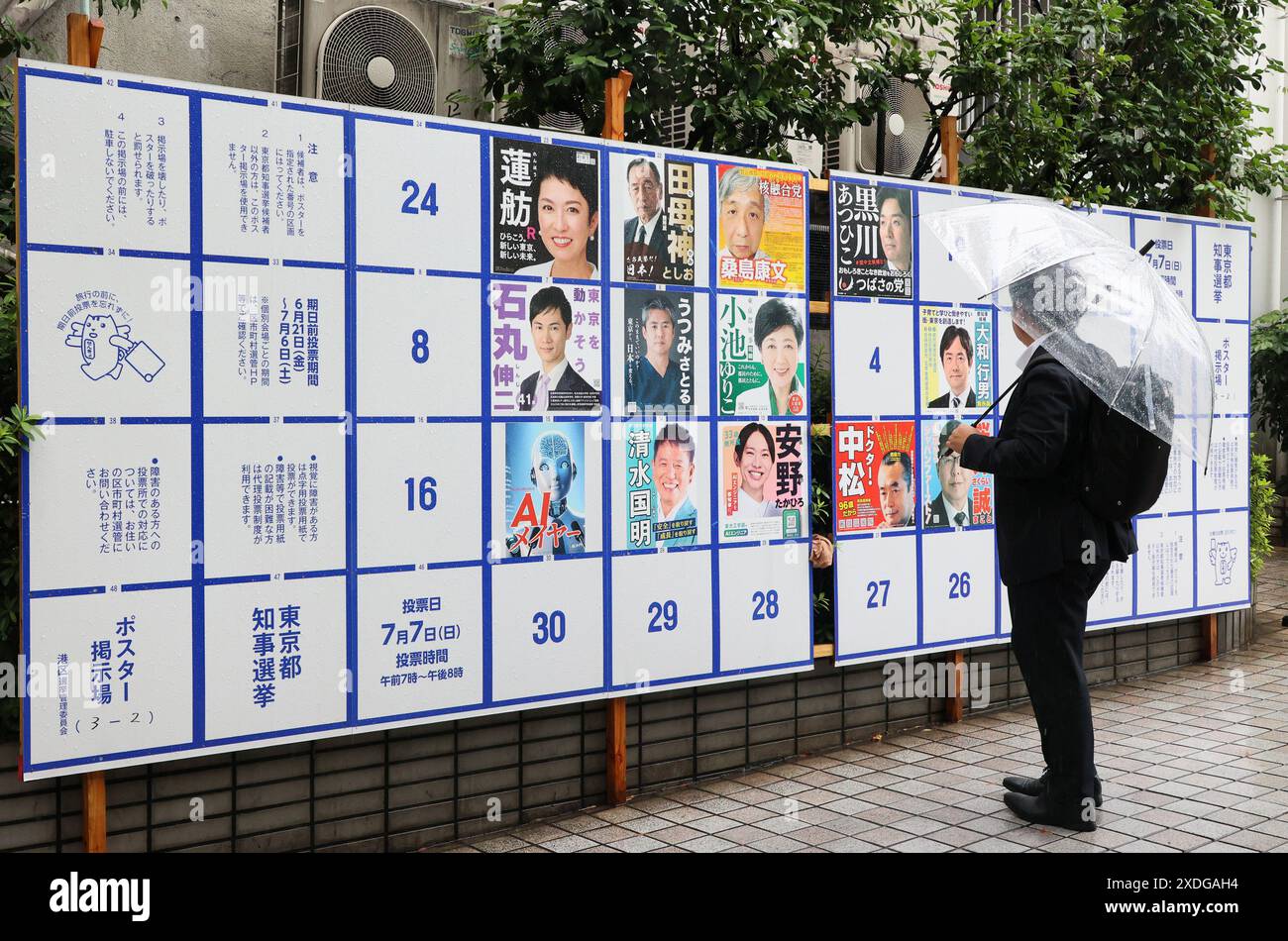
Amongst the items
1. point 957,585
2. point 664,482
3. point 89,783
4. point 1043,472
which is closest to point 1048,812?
point 1043,472

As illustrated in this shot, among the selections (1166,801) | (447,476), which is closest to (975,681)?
(1166,801)

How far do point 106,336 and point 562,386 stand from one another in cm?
195

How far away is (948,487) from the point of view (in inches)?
280

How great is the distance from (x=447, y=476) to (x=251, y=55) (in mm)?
3444

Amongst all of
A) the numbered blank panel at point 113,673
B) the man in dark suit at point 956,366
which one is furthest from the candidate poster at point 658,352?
the numbered blank panel at point 113,673

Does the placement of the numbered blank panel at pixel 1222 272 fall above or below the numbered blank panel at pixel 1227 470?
above

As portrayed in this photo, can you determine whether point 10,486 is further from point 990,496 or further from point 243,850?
point 990,496

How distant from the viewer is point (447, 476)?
212 inches

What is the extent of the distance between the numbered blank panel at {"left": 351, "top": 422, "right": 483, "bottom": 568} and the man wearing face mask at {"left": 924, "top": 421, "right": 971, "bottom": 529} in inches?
111

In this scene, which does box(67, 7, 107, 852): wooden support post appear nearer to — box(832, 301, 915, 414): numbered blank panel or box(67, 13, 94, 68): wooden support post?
box(67, 13, 94, 68): wooden support post

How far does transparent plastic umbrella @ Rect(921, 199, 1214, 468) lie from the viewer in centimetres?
514

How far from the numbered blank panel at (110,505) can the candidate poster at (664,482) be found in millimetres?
2048

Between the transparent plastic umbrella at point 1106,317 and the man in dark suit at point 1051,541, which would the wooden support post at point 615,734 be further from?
the man in dark suit at point 1051,541

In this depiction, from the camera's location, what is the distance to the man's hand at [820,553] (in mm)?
6598
